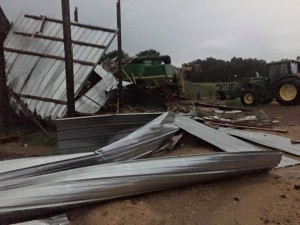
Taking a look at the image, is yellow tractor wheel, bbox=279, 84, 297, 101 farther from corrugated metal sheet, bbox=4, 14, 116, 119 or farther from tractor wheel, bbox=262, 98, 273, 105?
corrugated metal sheet, bbox=4, 14, 116, 119

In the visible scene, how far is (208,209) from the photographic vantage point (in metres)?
5.08

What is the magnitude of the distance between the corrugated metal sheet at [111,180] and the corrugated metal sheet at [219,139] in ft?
2.85

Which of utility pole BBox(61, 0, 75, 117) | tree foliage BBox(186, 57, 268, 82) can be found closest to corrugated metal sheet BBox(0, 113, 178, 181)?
utility pole BBox(61, 0, 75, 117)

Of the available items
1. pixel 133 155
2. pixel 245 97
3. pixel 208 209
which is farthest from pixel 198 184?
pixel 245 97

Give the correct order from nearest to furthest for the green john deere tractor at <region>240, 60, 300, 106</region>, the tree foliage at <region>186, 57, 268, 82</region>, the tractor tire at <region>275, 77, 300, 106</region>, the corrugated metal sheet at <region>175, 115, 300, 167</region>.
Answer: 1. the corrugated metal sheet at <region>175, 115, 300, 167</region>
2. the tractor tire at <region>275, 77, 300, 106</region>
3. the green john deere tractor at <region>240, 60, 300, 106</region>
4. the tree foliage at <region>186, 57, 268, 82</region>

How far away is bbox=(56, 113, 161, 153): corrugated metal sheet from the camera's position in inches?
302

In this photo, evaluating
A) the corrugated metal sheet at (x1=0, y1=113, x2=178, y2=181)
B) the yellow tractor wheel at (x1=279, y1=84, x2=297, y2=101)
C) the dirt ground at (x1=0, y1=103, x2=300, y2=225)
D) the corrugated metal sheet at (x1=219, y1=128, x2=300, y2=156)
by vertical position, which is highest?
the yellow tractor wheel at (x1=279, y1=84, x2=297, y2=101)

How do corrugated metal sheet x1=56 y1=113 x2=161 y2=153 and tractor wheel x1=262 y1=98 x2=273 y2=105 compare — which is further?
tractor wheel x1=262 y1=98 x2=273 y2=105

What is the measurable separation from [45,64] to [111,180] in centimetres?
833

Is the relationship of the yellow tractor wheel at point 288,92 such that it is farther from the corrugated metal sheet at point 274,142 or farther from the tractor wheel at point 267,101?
the corrugated metal sheet at point 274,142

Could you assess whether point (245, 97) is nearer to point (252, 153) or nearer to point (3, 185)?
point (252, 153)

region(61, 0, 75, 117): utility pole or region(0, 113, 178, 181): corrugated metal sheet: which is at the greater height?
region(61, 0, 75, 117): utility pole

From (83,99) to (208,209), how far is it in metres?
8.52

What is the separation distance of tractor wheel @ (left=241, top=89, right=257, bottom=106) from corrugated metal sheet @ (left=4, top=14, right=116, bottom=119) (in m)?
8.13
